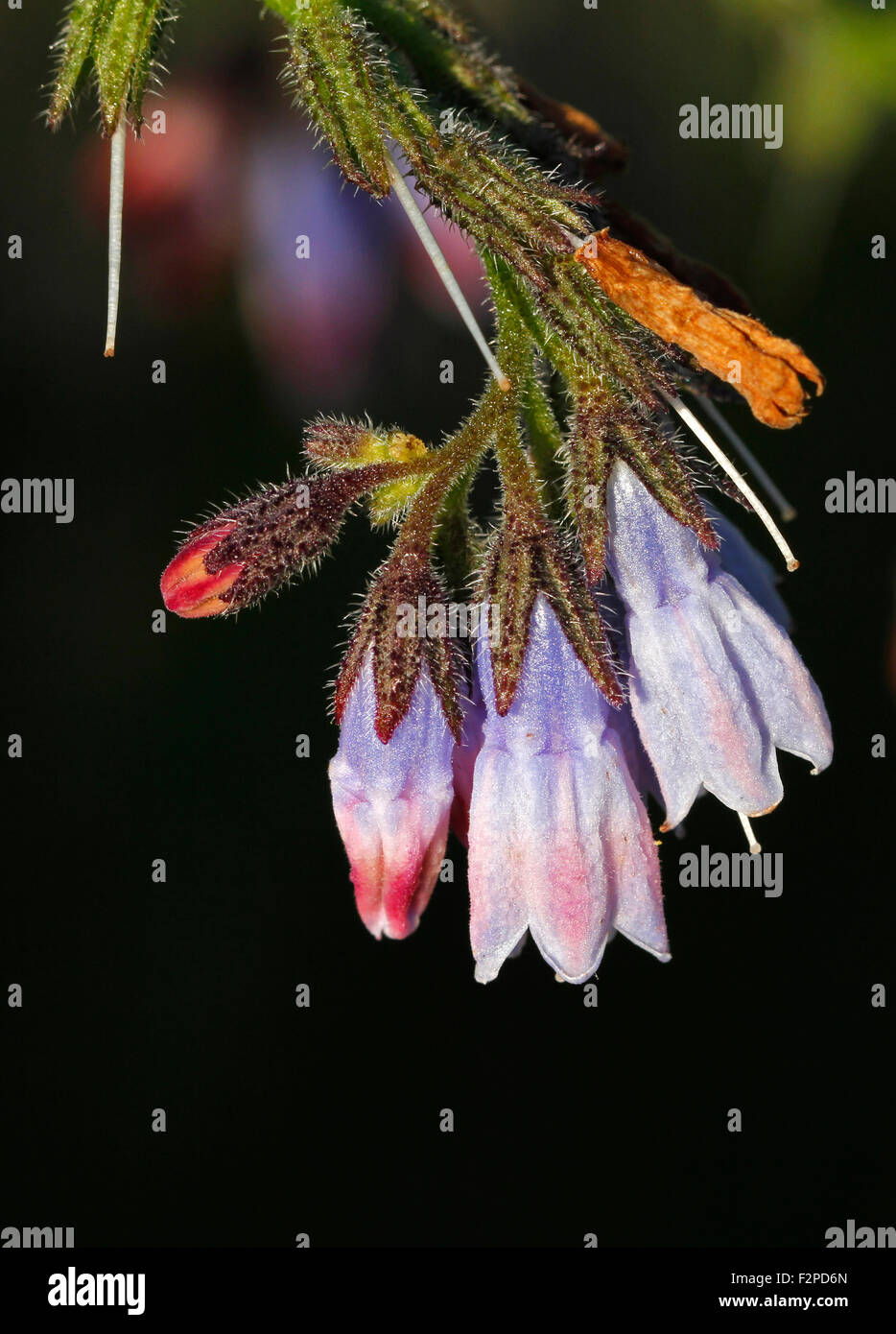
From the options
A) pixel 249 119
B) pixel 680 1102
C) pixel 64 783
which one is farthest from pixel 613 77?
pixel 680 1102

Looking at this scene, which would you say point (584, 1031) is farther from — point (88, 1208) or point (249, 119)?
point (249, 119)

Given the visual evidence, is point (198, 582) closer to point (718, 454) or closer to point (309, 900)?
point (718, 454)

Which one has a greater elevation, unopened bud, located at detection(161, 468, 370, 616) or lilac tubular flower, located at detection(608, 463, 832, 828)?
unopened bud, located at detection(161, 468, 370, 616)

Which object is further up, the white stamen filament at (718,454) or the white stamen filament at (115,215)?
the white stamen filament at (115,215)

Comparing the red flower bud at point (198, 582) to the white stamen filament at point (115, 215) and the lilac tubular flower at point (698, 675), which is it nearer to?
the white stamen filament at point (115, 215)

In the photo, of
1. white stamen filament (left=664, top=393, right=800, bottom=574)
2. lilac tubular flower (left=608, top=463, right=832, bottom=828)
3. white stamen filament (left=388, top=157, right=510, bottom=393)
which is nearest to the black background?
lilac tubular flower (left=608, top=463, right=832, bottom=828)

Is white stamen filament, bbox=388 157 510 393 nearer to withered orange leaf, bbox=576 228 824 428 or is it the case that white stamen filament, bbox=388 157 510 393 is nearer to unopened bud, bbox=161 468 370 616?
withered orange leaf, bbox=576 228 824 428

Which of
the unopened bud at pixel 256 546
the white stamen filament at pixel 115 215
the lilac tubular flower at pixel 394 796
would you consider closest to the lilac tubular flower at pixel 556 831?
the lilac tubular flower at pixel 394 796

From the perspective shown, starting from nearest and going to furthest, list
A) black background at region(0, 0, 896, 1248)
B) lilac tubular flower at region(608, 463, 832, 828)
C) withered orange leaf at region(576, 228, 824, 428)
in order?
withered orange leaf at region(576, 228, 824, 428), lilac tubular flower at region(608, 463, 832, 828), black background at region(0, 0, 896, 1248)
